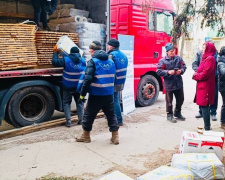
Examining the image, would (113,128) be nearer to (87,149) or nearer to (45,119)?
(87,149)

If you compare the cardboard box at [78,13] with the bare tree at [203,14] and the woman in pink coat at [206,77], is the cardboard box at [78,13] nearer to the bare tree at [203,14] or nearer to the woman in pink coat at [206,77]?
the bare tree at [203,14]

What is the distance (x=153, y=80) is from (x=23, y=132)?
407 cm

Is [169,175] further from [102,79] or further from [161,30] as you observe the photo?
[161,30]

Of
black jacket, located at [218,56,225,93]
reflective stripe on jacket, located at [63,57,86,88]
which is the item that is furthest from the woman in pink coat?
reflective stripe on jacket, located at [63,57,86,88]

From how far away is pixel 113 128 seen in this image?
14.8ft

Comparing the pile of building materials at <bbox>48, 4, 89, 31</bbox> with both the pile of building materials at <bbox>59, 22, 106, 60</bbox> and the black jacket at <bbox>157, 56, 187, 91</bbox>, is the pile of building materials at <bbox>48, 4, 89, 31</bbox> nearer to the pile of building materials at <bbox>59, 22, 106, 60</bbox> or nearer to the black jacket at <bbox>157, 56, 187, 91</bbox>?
the pile of building materials at <bbox>59, 22, 106, 60</bbox>

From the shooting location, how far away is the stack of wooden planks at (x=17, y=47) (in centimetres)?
471

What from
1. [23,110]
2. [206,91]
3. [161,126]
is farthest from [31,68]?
[206,91]

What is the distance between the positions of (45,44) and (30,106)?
54.1 inches

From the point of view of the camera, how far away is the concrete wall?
640 centimetres

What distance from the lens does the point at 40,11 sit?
20.1 ft

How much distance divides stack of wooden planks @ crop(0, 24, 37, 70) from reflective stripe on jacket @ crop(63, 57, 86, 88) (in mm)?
646

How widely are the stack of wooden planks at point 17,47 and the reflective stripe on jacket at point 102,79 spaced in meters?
1.66

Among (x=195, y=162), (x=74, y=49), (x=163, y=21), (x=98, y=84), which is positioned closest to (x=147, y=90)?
(x=163, y=21)
